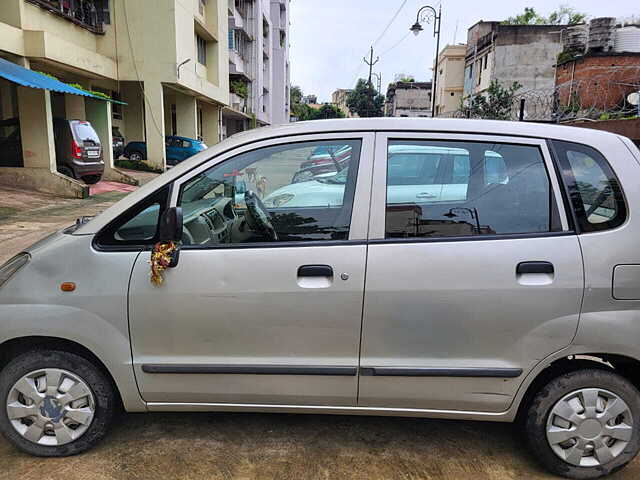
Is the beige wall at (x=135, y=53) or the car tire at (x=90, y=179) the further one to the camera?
the car tire at (x=90, y=179)

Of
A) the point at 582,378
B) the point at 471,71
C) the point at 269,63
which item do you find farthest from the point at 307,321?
the point at 269,63

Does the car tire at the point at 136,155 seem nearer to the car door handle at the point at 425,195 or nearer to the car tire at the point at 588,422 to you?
the car door handle at the point at 425,195

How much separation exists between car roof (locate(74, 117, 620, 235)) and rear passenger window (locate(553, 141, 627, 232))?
0.24ft

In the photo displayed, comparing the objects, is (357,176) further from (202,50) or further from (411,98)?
(411,98)

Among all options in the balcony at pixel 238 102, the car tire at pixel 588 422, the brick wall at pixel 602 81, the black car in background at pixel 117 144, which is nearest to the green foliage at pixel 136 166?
the black car in background at pixel 117 144

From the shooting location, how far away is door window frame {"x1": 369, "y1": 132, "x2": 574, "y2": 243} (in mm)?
2564

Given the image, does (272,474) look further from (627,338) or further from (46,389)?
(627,338)

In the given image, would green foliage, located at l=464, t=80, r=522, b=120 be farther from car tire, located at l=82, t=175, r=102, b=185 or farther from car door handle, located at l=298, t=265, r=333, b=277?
car door handle, located at l=298, t=265, r=333, b=277

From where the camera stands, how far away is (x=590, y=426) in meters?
2.57

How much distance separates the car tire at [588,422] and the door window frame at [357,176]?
1277mm

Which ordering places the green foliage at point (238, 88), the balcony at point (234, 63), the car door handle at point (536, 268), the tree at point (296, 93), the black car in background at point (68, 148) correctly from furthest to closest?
the tree at point (296, 93)
the green foliage at point (238, 88)
the balcony at point (234, 63)
the black car in background at point (68, 148)
the car door handle at point (536, 268)

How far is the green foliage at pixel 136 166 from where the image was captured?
70.6ft

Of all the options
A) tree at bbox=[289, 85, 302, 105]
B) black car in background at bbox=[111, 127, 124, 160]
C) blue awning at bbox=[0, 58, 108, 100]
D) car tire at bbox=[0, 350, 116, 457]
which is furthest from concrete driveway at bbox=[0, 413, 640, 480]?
tree at bbox=[289, 85, 302, 105]

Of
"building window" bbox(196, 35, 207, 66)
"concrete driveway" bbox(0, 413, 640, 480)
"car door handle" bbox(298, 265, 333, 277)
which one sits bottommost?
"concrete driveway" bbox(0, 413, 640, 480)
